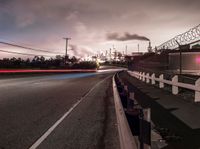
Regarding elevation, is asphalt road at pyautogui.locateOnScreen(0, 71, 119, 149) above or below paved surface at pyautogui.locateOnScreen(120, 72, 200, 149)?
below

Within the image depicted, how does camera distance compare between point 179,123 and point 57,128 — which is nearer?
point 57,128

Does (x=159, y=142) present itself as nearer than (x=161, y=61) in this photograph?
Yes

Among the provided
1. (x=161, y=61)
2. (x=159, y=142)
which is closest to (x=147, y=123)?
(x=159, y=142)

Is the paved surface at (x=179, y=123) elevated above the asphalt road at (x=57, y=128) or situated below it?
above

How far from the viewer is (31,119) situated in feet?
33.2

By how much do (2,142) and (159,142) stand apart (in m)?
3.36

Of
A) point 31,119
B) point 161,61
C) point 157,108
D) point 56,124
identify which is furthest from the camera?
point 161,61

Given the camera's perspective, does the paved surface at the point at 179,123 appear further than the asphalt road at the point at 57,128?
No

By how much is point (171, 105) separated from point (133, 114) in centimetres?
579

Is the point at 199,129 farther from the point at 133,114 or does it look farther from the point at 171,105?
the point at 171,105

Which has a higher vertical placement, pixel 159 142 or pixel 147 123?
pixel 147 123

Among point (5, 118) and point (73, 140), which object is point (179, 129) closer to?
point (73, 140)

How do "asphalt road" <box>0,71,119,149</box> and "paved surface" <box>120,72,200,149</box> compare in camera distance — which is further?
"asphalt road" <box>0,71,119,149</box>

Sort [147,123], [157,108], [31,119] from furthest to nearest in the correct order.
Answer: [157,108] < [31,119] < [147,123]
